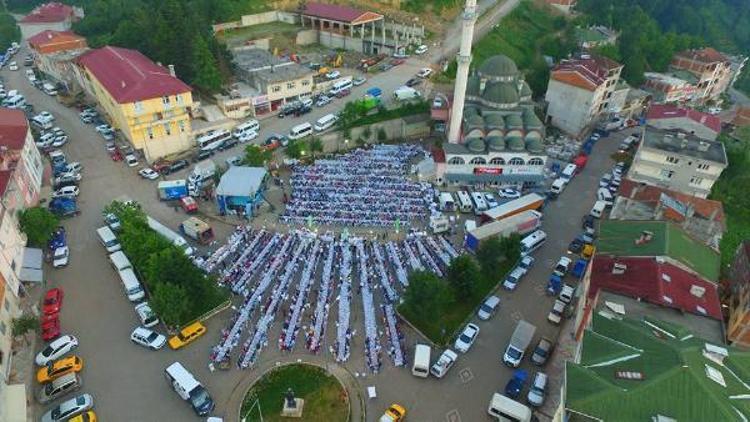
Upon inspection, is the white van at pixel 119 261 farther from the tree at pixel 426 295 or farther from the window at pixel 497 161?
the window at pixel 497 161

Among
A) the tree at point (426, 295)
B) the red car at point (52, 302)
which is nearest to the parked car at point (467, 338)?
the tree at point (426, 295)

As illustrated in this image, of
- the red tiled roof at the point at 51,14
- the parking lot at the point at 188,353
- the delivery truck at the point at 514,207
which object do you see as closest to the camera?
the parking lot at the point at 188,353

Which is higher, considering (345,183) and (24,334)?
(345,183)

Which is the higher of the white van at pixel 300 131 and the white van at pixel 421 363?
the white van at pixel 300 131

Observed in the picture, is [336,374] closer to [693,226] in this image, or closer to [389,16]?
[693,226]

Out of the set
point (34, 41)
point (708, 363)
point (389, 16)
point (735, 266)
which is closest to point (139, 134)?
point (34, 41)

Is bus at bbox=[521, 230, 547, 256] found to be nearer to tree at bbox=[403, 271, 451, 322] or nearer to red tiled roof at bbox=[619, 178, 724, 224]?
red tiled roof at bbox=[619, 178, 724, 224]
